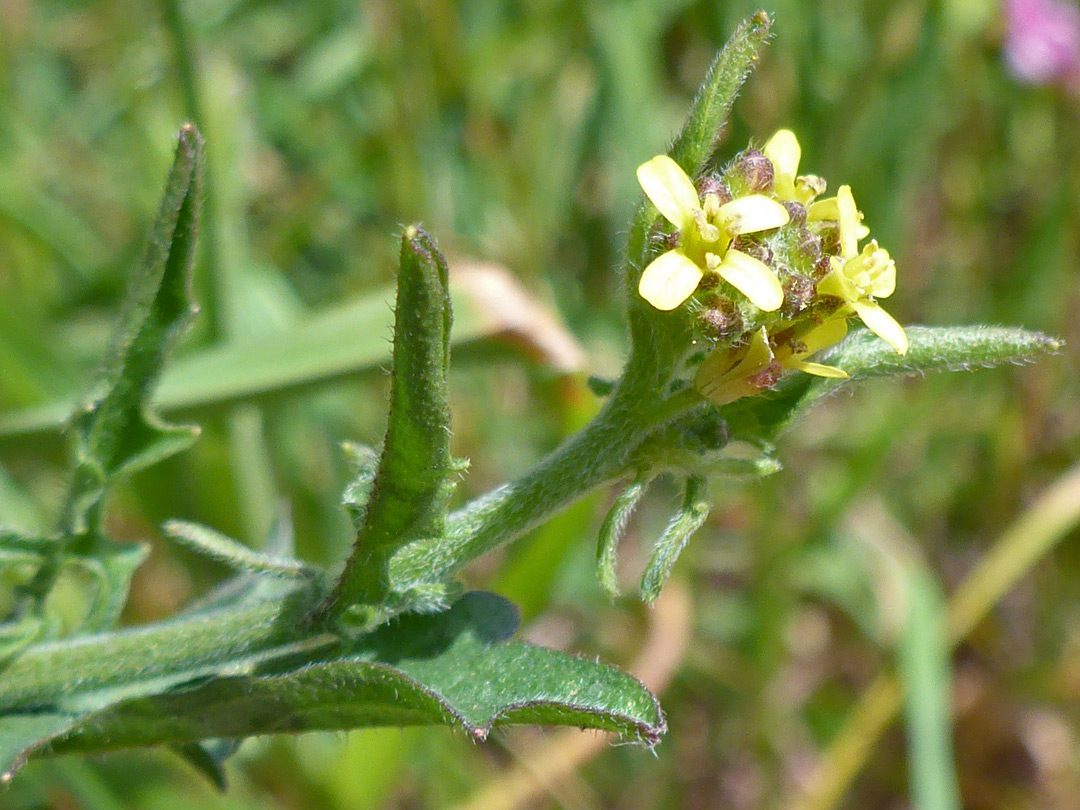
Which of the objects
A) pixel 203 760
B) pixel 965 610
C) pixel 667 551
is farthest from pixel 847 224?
pixel 965 610

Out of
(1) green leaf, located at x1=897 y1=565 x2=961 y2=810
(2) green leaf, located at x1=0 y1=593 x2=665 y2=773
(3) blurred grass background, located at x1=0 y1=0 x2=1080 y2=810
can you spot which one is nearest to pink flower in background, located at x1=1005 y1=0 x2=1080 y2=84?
(3) blurred grass background, located at x1=0 y1=0 x2=1080 y2=810

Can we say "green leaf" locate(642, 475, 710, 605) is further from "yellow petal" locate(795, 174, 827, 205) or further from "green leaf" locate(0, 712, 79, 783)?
"green leaf" locate(0, 712, 79, 783)

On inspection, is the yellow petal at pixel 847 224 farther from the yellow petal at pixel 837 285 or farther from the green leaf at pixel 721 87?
the green leaf at pixel 721 87

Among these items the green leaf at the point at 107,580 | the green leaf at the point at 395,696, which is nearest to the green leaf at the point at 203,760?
the green leaf at the point at 395,696

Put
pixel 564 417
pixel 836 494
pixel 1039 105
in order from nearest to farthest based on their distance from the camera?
pixel 564 417 → pixel 836 494 → pixel 1039 105

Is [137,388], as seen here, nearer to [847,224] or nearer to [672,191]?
[672,191]

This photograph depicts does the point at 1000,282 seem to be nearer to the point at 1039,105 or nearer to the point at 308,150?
the point at 1039,105

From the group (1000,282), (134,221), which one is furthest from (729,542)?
(134,221)

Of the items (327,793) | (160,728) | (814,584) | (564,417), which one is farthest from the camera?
(814,584)
